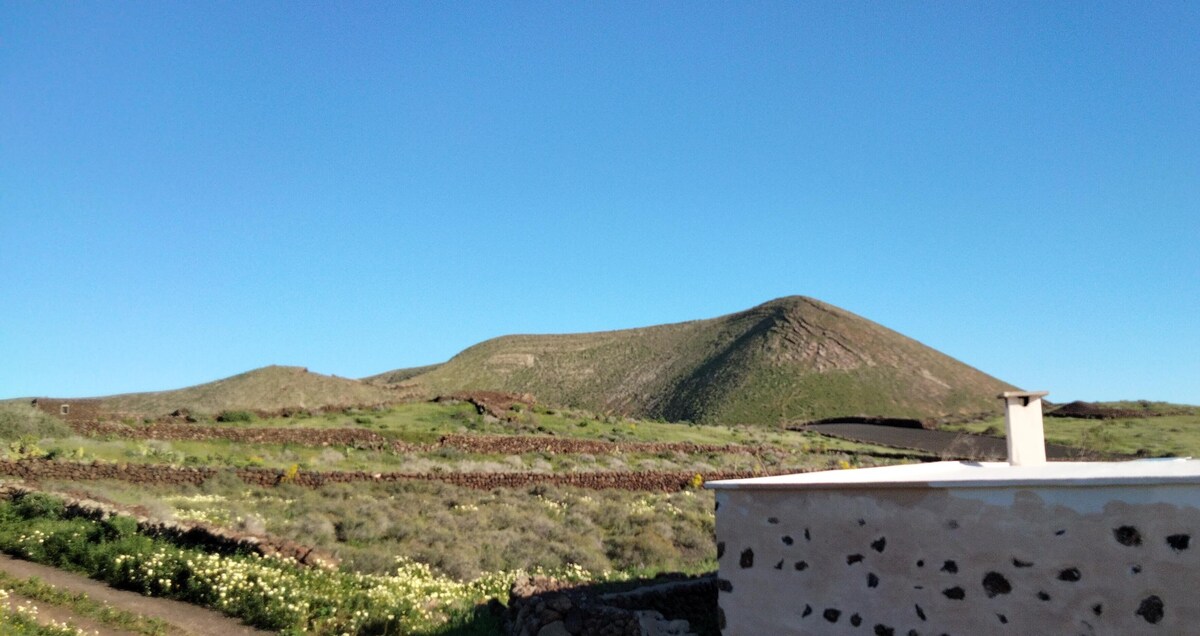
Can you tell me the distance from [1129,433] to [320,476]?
4364 cm

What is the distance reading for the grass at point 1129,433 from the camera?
3896 centimetres

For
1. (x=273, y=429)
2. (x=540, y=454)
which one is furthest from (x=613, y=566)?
(x=273, y=429)

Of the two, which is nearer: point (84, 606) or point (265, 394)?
point (84, 606)

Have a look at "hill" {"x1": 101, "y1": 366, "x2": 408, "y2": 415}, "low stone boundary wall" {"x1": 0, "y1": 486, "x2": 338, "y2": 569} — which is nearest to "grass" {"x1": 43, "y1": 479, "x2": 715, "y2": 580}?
"low stone boundary wall" {"x1": 0, "y1": 486, "x2": 338, "y2": 569}

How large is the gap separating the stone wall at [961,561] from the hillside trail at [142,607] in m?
5.93

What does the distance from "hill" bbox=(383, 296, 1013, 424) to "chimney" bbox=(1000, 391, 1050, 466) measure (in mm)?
59387

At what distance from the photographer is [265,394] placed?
73.7 m

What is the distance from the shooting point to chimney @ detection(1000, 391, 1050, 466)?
9141mm

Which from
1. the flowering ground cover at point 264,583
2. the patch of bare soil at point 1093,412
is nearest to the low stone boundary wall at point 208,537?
the flowering ground cover at point 264,583

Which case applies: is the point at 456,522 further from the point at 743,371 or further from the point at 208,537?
the point at 743,371

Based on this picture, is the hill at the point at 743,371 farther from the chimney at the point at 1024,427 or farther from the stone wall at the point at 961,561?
the stone wall at the point at 961,561

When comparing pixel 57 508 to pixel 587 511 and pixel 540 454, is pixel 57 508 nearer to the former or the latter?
pixel 587 511

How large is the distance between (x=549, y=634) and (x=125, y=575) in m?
6.18

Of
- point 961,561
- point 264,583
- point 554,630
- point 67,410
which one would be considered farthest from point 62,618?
point 67,410
